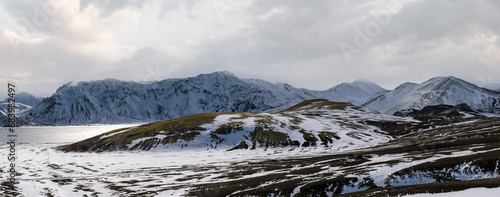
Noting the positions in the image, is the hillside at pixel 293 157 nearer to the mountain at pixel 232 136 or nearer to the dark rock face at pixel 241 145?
the dark rock face at pixel 241 145

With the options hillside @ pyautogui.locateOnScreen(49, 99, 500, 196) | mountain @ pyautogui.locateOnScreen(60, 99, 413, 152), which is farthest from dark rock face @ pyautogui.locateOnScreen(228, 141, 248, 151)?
hillside @ pyautogui.locateOnScreen(49, 99, 500, 196)

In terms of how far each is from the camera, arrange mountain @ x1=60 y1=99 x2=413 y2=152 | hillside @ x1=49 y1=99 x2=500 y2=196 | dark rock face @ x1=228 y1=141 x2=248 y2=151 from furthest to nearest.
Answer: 1. mountain @ x1=60 y1=99 x2=413 y2=152
2. dark rock face @ x1=228 y1=141 x2=248 y2=151
3. hillside @ x1=49 y1=99 x2=500 y2=196

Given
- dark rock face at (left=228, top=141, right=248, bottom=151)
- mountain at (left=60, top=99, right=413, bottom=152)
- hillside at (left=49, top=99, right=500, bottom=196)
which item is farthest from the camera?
mountain at (left=60, top=99, right=413, bottom=152)

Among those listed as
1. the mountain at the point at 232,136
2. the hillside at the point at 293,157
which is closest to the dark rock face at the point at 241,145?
the mountain at the point at 232,136

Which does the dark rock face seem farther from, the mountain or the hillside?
the hillside

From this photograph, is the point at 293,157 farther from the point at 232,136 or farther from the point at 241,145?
the point at 232,136

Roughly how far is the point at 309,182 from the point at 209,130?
10143 cm

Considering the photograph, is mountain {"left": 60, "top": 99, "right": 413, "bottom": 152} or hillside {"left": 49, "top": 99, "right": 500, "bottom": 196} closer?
hillside {"left": 49, "top": 99, "right": 500, "bottom": 196}

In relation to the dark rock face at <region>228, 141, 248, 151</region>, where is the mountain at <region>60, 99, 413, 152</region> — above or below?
above

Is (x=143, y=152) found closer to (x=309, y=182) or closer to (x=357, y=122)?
(x=309, y=182)

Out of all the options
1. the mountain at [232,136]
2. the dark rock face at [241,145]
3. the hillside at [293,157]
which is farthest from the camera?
the mountain at [232,136]

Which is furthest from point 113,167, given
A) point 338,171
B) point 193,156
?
point 338,171

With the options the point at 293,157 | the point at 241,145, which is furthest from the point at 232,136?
the point at 293,157

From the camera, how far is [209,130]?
480 feet
